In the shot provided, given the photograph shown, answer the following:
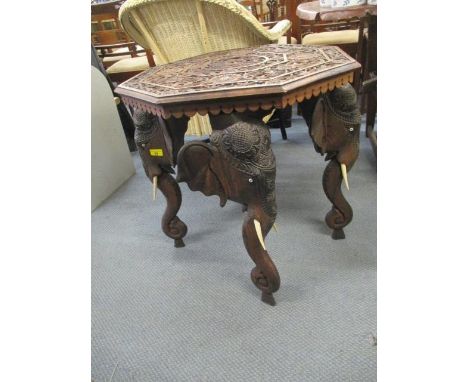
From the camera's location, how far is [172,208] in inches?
49.1

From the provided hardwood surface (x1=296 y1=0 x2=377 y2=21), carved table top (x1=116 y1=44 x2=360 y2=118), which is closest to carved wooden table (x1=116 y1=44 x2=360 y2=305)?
carved table top (x1=116 y1=44 x2=360 y2=118)

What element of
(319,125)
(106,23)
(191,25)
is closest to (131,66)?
(106,23)

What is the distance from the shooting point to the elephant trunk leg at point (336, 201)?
1.15 metres

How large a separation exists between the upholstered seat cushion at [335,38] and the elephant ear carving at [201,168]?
6.26 feet

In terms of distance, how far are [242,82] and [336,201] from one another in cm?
61

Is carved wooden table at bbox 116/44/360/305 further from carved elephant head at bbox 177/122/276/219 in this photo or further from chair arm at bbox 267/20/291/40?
chair arm at bbox 267/20/291/40

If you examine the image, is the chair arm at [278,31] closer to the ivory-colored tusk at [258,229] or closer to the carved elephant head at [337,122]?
the carved elephant head at [337,122]

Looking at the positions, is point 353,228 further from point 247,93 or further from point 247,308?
point 247,93

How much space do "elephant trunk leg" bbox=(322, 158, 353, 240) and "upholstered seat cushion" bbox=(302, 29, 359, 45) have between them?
1.60m

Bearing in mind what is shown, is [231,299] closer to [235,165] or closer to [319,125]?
[235,165]

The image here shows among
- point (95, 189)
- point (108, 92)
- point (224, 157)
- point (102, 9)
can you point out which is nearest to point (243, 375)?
point (224, 157)

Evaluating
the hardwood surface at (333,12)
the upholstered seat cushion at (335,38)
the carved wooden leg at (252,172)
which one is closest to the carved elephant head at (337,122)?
the carved wooden leg at (252,172)

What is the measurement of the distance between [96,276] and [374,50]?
1.70 m

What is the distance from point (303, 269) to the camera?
45.7 inches
